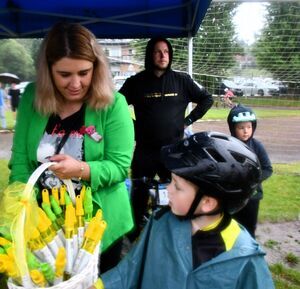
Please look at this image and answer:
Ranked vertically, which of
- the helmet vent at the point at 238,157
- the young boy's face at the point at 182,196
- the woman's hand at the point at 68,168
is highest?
the helmet vent at the point at 238,157

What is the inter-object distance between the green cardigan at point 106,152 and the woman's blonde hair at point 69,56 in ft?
0.17

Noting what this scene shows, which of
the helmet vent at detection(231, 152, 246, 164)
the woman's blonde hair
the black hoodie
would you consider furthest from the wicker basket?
the black hoodie

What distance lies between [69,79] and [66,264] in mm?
817

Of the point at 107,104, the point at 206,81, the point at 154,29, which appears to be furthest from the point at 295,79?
the point at 107,104

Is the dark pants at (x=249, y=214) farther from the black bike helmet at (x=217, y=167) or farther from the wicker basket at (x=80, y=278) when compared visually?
the wicker basket at (x=80, y=278)

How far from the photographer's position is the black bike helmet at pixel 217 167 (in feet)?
4.80

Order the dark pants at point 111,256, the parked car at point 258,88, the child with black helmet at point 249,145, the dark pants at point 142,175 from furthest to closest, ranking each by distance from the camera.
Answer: the parked car at point 258,88 < the dark pants at point 142,175 < the child with black helmet at point 249,145 < the dark pants at point 111,256

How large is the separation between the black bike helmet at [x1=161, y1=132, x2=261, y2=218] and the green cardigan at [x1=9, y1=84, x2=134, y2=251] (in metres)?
0.32

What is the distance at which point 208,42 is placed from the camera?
11031mm

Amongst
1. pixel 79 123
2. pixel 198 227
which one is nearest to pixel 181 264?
pixel 198 227

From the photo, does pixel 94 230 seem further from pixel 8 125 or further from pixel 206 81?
pixel 8 125

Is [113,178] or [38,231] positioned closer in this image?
[38,231]

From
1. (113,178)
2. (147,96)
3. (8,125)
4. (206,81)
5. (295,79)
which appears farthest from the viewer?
(8,125)

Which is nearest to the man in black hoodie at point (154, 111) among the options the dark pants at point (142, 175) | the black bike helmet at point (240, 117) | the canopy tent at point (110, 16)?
the dark pants at point (142, 175)
